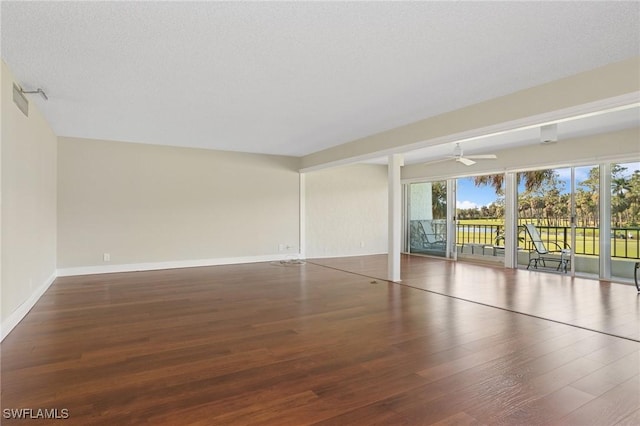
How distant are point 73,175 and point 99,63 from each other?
12.7 ft

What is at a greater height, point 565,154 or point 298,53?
point 298,53

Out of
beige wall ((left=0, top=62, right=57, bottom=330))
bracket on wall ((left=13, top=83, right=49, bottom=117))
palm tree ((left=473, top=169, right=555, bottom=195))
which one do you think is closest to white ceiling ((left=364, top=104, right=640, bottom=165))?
palm tree ((left=473, top=169, right=555, bottom=195))

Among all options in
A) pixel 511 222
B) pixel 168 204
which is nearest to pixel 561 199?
pixel 511 222

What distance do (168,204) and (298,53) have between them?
499cm

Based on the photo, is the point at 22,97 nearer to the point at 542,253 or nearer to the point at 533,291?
the point at 533,291

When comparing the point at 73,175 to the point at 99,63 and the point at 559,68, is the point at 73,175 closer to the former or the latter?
the point at 99,63

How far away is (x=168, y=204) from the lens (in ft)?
22.6

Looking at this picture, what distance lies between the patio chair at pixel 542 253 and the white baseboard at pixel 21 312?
8192mm

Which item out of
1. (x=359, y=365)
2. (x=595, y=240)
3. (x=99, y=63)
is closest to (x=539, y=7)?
(x=359, y=365)

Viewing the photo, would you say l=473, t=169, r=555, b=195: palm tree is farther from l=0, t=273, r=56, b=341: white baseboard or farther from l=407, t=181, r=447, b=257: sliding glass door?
l=0, t=273, r=56, b=341: white baseboard

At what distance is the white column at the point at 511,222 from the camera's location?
24.0 feet

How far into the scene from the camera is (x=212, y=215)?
729 cm

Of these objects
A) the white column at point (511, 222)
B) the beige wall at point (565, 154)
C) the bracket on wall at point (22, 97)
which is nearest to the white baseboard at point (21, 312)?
the bracket on wall at point (22, 97)

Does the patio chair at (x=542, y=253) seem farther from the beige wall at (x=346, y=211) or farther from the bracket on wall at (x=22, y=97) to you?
the bracket on wall at (x=22, y=97)
